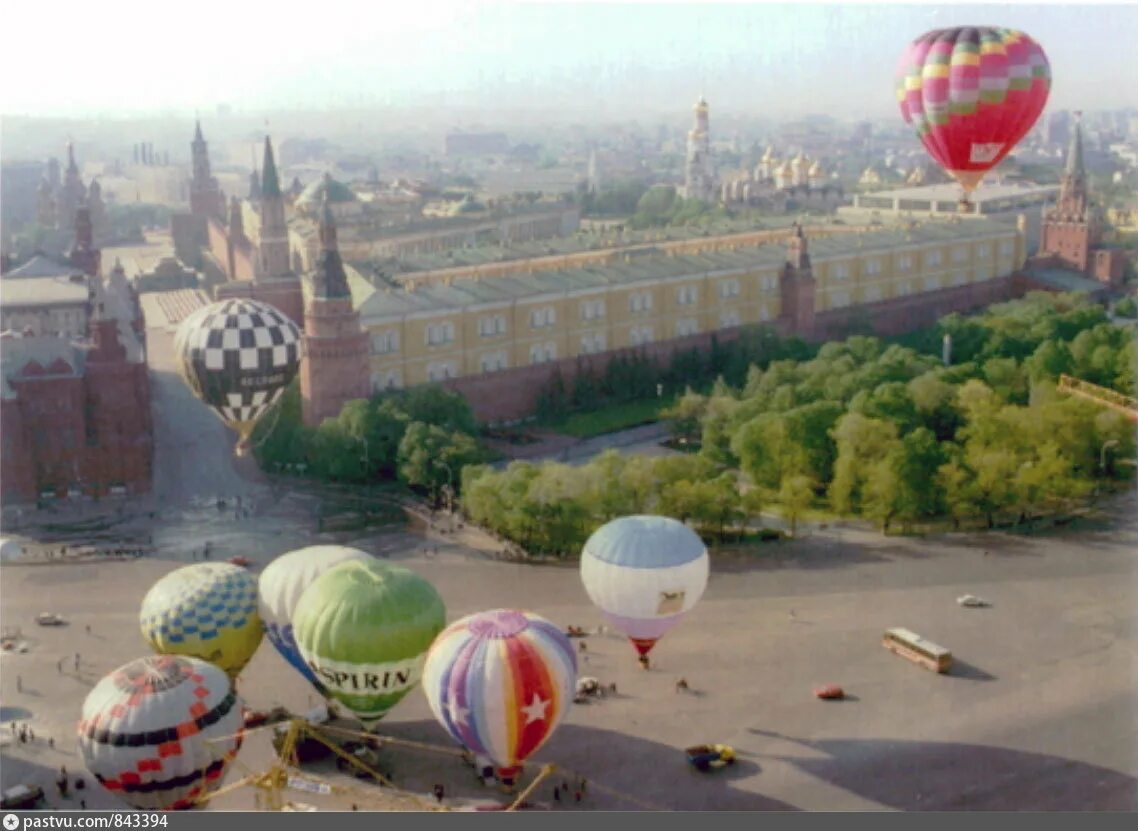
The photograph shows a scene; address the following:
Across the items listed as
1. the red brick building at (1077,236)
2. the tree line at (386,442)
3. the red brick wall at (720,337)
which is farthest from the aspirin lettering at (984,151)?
the red brick building at (1077,236)

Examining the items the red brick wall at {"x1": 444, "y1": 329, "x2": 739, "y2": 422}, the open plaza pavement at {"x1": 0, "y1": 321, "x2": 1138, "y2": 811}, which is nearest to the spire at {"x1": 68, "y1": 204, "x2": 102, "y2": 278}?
the red brick wall at {"x1": 444, "y1": 329, "x2": 739, "y2": 422}

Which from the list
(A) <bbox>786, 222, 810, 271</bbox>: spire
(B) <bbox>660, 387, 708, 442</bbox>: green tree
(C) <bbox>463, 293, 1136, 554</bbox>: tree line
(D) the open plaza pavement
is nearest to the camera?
(D) the open plaza pavement

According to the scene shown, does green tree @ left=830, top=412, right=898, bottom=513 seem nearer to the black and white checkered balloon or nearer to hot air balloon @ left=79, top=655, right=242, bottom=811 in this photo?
the black and white checkered balloon

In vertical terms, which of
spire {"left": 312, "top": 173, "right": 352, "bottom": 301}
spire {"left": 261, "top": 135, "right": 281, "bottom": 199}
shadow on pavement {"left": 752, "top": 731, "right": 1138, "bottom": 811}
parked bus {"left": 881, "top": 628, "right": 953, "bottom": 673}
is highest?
spire {"left": 261, "top": 135, "right": 281, "bottom": 199}

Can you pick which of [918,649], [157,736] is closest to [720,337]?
[918,649]

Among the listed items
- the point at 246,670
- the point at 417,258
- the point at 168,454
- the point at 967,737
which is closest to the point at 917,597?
the point at 967,737

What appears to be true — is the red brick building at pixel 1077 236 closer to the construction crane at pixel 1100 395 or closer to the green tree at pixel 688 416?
the construction crane at pixel 1100 395

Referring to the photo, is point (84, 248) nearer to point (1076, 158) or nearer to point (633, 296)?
point (633, 296)
